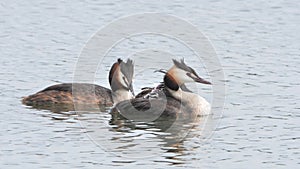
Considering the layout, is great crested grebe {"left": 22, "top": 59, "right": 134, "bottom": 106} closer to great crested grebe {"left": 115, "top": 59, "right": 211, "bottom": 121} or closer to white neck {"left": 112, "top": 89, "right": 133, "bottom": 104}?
white neck {"left": 112, "top": 89, "right": 133, "bottom": 104}

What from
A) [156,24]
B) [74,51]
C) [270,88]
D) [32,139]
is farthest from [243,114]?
[156,24]

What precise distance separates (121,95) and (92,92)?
60 centimetres

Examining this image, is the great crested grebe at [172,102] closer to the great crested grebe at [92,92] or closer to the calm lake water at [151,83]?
the calm lake water at [151,83]

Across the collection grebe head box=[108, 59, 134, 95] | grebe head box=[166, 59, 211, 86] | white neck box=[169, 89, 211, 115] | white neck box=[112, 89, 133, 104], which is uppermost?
grebe head box=[166, 59, 211, 86]

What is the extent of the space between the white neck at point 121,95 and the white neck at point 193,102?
117cm

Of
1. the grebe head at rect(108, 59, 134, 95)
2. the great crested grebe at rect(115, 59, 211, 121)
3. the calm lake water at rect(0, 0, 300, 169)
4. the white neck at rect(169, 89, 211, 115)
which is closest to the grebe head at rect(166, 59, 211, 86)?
the great crested grebe at rect(115, 59, 211, 121)

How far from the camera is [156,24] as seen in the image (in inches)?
949

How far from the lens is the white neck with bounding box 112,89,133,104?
1755cm

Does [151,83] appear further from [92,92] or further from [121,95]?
[92,92]

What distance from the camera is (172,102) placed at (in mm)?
16734

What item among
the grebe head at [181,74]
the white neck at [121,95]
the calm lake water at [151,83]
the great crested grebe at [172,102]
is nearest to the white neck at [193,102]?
the great crested grebe at [172,102]

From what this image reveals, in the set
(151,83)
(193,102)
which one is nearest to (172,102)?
(193,102)

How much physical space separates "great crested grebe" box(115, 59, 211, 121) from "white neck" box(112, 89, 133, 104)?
62 centimetres

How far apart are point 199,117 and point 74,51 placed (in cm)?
575
